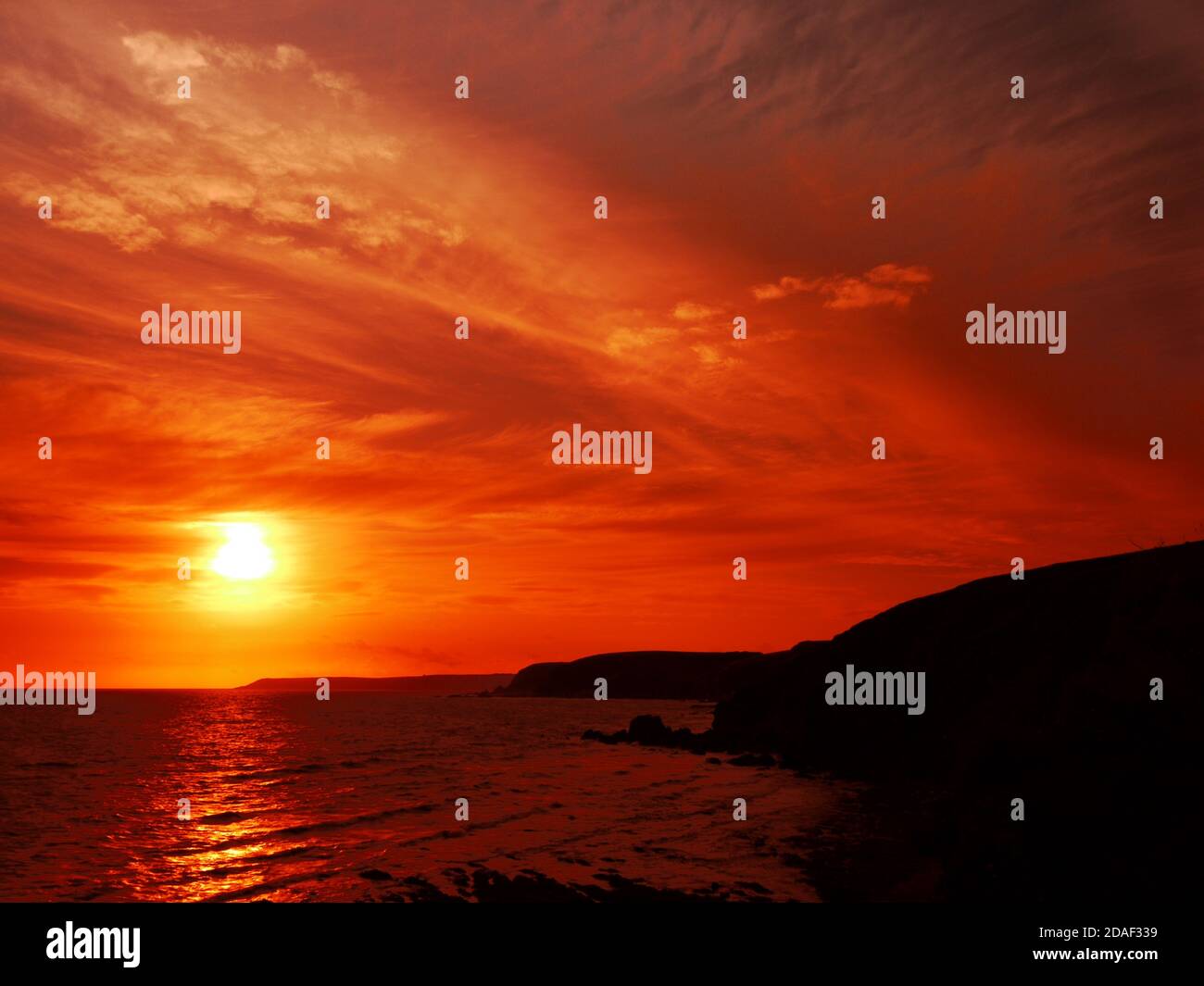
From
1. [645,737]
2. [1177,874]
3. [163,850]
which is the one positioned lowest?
[645,737]

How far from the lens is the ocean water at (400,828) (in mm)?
24922

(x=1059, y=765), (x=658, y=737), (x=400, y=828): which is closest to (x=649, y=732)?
(x=658, y=737)

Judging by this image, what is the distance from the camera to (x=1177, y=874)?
52.5ft

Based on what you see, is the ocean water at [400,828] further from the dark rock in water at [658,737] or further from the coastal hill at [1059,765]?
the dark rock in water at [658,737]

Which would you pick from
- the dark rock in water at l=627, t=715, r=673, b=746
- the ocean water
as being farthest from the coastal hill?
the dark rock in water at l=627, t=715, r=673, b=746

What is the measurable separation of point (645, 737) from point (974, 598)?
39478 millimetres

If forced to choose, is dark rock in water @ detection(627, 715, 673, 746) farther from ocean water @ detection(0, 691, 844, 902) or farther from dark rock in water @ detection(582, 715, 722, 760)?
ocean water @ detection(0, 691, 844, 902)

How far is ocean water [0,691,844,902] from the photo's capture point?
81.8 ft

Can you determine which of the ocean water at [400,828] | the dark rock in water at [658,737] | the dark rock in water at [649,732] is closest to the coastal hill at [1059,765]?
the ocean water at [400,828]

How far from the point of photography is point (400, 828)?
3475 cm
